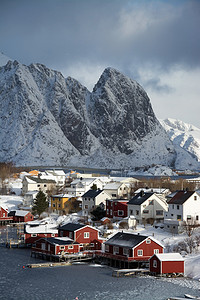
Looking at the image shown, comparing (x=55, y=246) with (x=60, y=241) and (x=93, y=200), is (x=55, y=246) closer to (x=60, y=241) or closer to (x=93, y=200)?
(x=60, y=241)

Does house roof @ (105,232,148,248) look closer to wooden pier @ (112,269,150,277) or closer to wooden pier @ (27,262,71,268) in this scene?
wooden pier @ (112,269,150,277)

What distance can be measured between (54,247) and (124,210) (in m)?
23.4

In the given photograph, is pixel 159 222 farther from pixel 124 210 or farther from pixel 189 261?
pixel 189 261

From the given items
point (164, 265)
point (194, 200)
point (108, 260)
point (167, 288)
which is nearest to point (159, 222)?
point (194, 200)

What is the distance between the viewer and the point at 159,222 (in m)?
66.6

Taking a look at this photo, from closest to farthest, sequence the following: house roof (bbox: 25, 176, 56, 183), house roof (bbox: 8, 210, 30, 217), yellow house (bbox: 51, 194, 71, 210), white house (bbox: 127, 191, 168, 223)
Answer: white house (bbox: 127, 191, 168, 223) < house roof (bbox: 8, 210, 30, 217) < yellow house (bbox: 51, 194, 71, 210) < house roof (bbox: 25, 176, 56, 183)

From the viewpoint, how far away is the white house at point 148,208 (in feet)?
221

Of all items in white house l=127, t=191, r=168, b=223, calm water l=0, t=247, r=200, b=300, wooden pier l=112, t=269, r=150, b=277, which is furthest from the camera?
white house l=127, t=191, r=168, b=223

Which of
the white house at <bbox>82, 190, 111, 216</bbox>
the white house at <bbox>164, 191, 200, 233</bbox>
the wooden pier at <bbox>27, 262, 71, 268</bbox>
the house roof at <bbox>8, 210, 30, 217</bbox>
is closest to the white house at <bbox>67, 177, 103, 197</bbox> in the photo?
the white house at <bbox>82, 190, 111, 216</bbox>

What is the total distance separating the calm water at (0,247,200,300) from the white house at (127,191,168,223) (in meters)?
21.3

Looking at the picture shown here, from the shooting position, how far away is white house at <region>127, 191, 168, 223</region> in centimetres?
6750

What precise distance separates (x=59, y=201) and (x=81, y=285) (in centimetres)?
4488

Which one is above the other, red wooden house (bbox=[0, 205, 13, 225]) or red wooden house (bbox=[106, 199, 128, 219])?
red wooden house (bbox=[106, 199, 128, 219])

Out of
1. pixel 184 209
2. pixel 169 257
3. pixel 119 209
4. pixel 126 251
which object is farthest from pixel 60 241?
pixel 119 209
